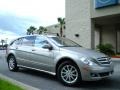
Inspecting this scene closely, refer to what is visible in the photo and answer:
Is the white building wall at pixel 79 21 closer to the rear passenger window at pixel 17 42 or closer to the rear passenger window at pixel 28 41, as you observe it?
the rear passenger window at pixel 17 42

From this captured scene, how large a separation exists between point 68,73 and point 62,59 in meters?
0.51

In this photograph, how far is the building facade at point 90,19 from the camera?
21.8 m

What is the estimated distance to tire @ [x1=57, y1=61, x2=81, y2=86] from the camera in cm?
824

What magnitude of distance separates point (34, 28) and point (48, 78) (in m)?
67.1

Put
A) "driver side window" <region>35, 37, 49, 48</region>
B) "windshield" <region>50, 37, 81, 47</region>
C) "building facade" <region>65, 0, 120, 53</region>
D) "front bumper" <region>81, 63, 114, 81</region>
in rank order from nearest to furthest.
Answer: "front bumper" <region>81, 63, 114, 81</region>
"windshield" <region>50, 37, 81, 47</region>
"driver side window" <region>35, 37, 49, 48</region>
"building facade" <region>65, 0, 120, 53</region>

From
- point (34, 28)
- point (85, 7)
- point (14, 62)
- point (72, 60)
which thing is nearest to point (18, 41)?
point (14, 62)

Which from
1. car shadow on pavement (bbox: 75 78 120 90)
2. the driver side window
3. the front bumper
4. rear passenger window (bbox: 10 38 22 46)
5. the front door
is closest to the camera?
the front bumper

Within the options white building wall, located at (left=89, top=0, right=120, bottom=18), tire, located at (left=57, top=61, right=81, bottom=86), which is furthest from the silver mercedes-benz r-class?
white building wall, located at (left=89, top=0, right=120, bottom=18)

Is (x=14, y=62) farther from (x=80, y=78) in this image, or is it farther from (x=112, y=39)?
(x=112, y=39)

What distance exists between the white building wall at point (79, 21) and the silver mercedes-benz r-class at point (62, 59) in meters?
13.5

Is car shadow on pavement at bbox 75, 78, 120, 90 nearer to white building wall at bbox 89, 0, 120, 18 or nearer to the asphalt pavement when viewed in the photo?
the asphalt pavement

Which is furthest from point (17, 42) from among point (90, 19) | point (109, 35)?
point (109, 35)

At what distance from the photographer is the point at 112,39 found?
27.9 m

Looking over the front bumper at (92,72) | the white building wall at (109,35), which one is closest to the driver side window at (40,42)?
the front bumper at (92,72)
